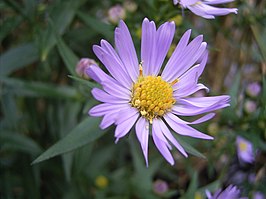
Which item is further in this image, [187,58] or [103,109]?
[187,58]

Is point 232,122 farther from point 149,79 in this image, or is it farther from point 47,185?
point 47,185

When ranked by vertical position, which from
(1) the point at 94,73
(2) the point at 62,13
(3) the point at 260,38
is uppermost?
(2) the point at 62,13

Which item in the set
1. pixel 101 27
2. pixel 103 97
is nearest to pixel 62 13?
pixel 101 27

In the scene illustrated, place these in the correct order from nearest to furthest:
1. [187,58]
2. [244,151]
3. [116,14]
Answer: [187,58]
[116,14]
[244,151]

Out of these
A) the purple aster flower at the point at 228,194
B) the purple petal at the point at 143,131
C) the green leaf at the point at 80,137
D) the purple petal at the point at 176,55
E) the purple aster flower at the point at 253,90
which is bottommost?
the purple aster flower at the point at 253,90

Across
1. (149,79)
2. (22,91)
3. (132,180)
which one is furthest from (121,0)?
(132,180)

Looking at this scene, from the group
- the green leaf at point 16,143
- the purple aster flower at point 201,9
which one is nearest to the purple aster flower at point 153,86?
the purple aster flower at point 201,9

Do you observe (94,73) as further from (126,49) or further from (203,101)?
(203,101)

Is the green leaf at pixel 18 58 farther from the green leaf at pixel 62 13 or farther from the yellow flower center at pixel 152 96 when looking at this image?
the yellow flower center at pixel 152 96
